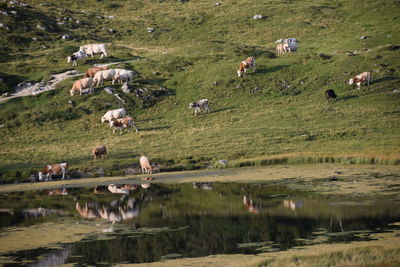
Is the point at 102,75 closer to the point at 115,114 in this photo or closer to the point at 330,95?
the point at 115,114

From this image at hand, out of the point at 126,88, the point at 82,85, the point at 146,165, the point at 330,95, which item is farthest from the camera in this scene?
the point at 126,88

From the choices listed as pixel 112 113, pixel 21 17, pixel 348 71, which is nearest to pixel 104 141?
pixel 112 113

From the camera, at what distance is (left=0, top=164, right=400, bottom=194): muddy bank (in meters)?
30.8

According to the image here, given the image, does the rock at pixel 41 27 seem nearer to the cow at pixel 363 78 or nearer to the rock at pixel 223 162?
the cow at pixel 363 78

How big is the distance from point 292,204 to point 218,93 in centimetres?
3396

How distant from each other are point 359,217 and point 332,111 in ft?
96.8

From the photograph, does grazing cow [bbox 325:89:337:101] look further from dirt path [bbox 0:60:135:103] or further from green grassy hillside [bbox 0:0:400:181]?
dirt path [bbox 0:60:135:103]

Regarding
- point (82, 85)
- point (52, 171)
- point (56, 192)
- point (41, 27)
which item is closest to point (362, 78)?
point (82, 85)

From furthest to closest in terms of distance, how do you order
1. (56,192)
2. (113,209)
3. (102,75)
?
(102,75) < (56,192) < (113,209)

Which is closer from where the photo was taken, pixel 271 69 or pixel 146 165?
pixel 146 165

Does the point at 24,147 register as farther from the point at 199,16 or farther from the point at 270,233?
the point at 199,16

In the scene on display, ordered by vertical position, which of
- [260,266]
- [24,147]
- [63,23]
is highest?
[63,23]

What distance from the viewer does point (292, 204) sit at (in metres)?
27.7

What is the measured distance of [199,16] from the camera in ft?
325
